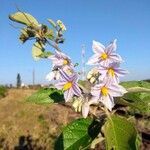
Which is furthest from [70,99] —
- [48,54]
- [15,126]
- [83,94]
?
[15,126]

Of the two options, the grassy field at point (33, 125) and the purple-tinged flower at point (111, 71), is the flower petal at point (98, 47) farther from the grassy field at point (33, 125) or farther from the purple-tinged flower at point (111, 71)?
the grassy field at point (33, 125)

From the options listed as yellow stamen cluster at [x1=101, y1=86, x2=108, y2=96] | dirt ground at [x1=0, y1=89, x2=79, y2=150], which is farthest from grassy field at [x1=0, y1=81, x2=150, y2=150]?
yellow stamen cluster at [x1=101, y1=86, x2=108, y2=96]

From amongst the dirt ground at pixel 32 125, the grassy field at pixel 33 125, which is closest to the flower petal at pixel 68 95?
the grassy field at pixel 33 125

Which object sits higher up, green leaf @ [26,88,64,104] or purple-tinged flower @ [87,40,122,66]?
purple-tinged flower @ [87,40,122,66]

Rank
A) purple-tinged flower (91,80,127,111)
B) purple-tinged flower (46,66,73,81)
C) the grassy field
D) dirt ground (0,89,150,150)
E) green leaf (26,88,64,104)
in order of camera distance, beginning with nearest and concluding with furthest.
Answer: purple-tinged flower (91,80,127,111) → purple-tinged flower (46,66,73,81) → green leaf (26,88,64,104) → the grassy field → dirt ground (0,89,150,150)

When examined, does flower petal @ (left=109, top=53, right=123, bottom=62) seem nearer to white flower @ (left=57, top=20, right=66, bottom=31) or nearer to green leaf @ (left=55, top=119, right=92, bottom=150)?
white flower @ (left=57, top=20, right=66, bottom=31)

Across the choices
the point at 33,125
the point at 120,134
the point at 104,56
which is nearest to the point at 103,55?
the point at 104,56

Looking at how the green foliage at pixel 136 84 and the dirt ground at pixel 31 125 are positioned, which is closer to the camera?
the green foliage at pixel 136 84

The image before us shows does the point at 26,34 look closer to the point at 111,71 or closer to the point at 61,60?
the point at 61,60

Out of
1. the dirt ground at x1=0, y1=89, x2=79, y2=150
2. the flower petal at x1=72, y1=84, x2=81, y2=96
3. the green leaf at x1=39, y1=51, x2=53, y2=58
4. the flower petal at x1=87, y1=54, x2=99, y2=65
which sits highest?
the green leaf at x1=39, y1=51, x2=53, y2=58
